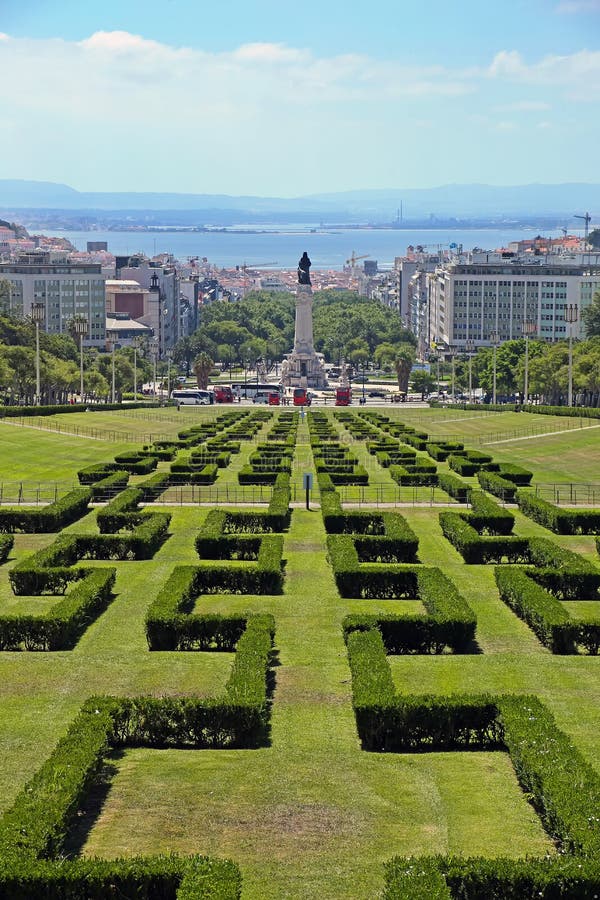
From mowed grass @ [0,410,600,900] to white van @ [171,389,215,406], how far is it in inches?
5141

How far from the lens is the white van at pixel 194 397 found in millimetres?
173125

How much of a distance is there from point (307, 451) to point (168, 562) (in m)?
42.6

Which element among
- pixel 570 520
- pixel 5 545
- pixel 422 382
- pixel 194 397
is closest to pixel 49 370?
pixel 194 397

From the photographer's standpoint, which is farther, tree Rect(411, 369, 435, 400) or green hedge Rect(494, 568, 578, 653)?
tree Rect(411, 369, 435, 400)

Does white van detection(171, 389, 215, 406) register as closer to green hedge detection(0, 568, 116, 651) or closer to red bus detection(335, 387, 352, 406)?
red bus detection(335, 387, 352, 406)

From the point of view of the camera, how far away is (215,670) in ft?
113

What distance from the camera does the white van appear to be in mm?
173125

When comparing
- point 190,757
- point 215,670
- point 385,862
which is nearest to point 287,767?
point 190,757

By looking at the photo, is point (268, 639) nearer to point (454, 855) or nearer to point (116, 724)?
point (116, 724)

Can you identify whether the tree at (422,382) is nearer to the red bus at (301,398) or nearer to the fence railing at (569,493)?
the red bus at (301,398)

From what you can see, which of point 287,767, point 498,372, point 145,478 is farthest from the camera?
point 498,372

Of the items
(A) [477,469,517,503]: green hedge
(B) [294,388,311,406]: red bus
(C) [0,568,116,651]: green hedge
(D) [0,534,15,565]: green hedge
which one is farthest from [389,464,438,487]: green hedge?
(B) [294,388,311,406]: red bus

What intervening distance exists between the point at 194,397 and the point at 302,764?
5936 inches

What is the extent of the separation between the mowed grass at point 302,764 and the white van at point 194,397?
131 m
